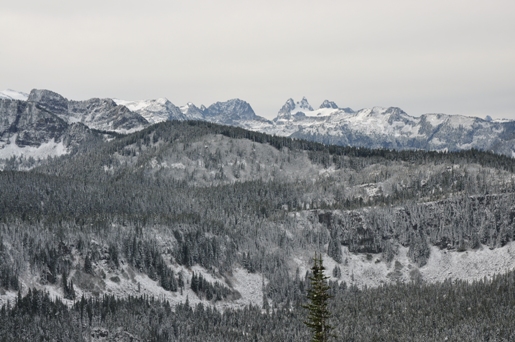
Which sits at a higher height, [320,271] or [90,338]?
[320,271]

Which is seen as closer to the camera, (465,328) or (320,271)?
(320,271)

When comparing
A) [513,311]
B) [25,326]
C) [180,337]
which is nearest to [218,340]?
[180,337]

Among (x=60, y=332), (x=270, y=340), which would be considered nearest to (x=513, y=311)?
(x=270, y=340)

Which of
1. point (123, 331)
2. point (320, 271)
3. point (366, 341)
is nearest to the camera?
point (320, 271)

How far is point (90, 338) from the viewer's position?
637ft

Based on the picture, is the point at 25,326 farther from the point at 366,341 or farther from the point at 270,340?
the point at 366,341

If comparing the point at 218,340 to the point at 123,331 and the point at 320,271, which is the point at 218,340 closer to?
the point at 123,331

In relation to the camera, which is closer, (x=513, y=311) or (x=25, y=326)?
(x=25, y=326)

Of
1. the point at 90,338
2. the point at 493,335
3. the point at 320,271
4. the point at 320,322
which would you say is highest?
the point at 320,271

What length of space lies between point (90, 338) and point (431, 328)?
4297 inches

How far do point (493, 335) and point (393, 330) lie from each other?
30225 millimetres

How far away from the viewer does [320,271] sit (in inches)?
2793

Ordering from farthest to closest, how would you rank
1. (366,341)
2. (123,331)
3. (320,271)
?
(123,331), (366,341), (320,271)

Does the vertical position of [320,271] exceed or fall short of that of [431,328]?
it exceeds it
